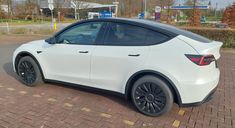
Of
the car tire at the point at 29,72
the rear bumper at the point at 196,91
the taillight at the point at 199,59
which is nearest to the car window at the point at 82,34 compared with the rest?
the car tire at the point at 29,72

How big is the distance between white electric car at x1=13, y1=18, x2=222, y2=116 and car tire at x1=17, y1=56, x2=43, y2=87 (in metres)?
0.36

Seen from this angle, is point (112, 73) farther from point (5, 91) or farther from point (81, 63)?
point (5, 91)

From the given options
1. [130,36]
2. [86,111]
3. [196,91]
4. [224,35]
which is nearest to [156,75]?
[196,91]

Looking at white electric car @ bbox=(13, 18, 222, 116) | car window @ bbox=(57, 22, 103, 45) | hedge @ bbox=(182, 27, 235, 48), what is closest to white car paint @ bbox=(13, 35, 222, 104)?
white electric car @ bbox=(13, 18, 222, 116)

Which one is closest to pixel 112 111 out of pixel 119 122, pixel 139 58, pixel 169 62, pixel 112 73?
pixel 119 122

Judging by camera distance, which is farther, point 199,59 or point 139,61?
point 139,61

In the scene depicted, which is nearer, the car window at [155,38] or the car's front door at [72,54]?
the car window at [155,38]

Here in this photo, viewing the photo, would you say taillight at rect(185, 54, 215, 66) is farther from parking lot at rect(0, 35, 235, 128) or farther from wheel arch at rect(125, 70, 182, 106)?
parking lot at rect(0, 35, 235, 128)

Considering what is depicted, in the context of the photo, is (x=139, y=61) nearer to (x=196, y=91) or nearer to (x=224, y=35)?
(x=196, y=91)

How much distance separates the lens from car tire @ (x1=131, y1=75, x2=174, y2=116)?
3.36 m

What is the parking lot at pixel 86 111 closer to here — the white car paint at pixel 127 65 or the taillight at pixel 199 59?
the white car paint at pixel 127 65

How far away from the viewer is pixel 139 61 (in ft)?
11.3

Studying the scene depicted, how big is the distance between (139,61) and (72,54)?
1387 mm

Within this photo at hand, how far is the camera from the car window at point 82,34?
4.00m
